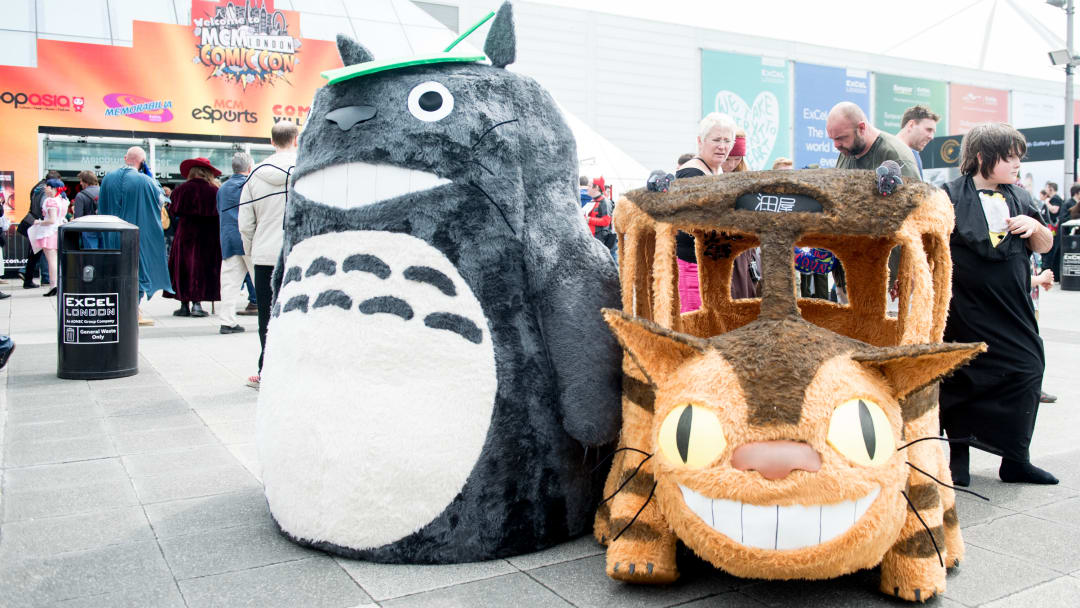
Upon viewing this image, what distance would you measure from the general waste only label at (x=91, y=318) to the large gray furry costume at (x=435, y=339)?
4.25m

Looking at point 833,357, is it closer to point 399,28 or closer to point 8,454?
point 8,454

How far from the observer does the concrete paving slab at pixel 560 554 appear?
2877 mm

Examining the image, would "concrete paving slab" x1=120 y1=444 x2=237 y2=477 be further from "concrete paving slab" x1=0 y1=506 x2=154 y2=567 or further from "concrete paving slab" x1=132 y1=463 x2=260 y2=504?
"concrete paving slab" x1=0 y1=506 x2=154 y2=567

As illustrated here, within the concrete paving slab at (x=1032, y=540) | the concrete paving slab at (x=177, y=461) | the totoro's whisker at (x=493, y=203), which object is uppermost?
the totoro's whisker at (x=493, y=203)

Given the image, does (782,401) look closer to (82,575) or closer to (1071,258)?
(82,575)

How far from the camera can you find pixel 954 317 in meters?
3.84

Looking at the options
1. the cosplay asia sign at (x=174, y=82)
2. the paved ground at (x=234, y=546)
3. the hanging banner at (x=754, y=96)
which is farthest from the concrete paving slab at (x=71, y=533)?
the hanging banner at (x=754, y=96)

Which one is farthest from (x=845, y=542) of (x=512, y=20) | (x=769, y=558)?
(x=512, y=20)

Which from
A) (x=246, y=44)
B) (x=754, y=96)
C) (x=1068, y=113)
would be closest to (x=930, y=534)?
(x=246, y=44)

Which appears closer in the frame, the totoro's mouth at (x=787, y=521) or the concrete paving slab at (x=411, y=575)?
the totoro's mouth at (x=787, y=521)

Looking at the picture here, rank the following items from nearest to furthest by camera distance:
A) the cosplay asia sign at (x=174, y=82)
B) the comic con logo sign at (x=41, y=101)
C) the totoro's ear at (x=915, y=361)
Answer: the totoro's ear at (x=915, y=361), the comic con logo sign at (x=41, y=101), the cosplay asia sign at (x=174, y=82)

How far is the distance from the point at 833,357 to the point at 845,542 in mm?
497

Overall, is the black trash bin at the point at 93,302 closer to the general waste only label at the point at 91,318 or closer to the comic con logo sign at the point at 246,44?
the general waste only label at the point at 91,318

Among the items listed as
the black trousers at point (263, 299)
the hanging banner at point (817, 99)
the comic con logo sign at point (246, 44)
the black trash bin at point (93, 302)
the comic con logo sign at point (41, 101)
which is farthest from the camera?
the hanging banner at point (817, 99)
